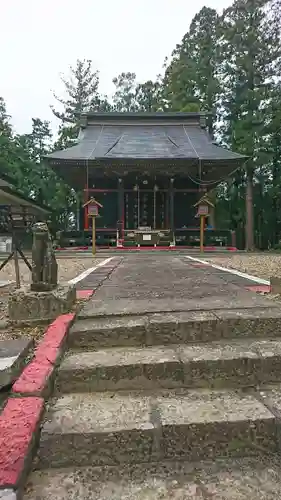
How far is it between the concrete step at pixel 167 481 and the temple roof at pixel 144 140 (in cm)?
1582

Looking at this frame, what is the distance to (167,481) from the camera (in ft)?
5.08

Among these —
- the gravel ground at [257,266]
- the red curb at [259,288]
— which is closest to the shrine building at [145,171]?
the gravel ground at [257,266]

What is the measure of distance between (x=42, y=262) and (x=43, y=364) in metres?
1.12

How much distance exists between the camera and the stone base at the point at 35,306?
2795mm

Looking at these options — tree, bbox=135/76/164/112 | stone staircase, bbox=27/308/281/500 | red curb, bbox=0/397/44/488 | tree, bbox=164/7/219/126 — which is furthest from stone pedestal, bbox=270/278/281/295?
tree, bbox=135/76/164/112

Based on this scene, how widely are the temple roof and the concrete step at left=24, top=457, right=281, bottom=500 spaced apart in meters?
15.8

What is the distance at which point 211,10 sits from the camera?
1092 inches

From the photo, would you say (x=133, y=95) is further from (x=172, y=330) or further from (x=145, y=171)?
(x=172, y=330)

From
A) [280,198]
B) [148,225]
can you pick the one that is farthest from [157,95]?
[148,225]

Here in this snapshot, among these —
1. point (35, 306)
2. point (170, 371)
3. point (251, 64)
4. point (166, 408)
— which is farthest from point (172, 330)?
point (251, 64)

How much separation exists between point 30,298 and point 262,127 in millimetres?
19371

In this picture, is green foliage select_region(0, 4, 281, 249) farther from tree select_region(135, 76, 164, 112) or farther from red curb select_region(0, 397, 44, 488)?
red curb select_region(0, 397, 44, 488)

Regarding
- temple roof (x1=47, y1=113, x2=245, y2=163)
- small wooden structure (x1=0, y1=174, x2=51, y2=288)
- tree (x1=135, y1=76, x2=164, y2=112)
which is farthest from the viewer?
tree (x1=135, y1=76, x2=164, y2=112)

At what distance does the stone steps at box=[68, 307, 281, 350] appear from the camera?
2.49 m
